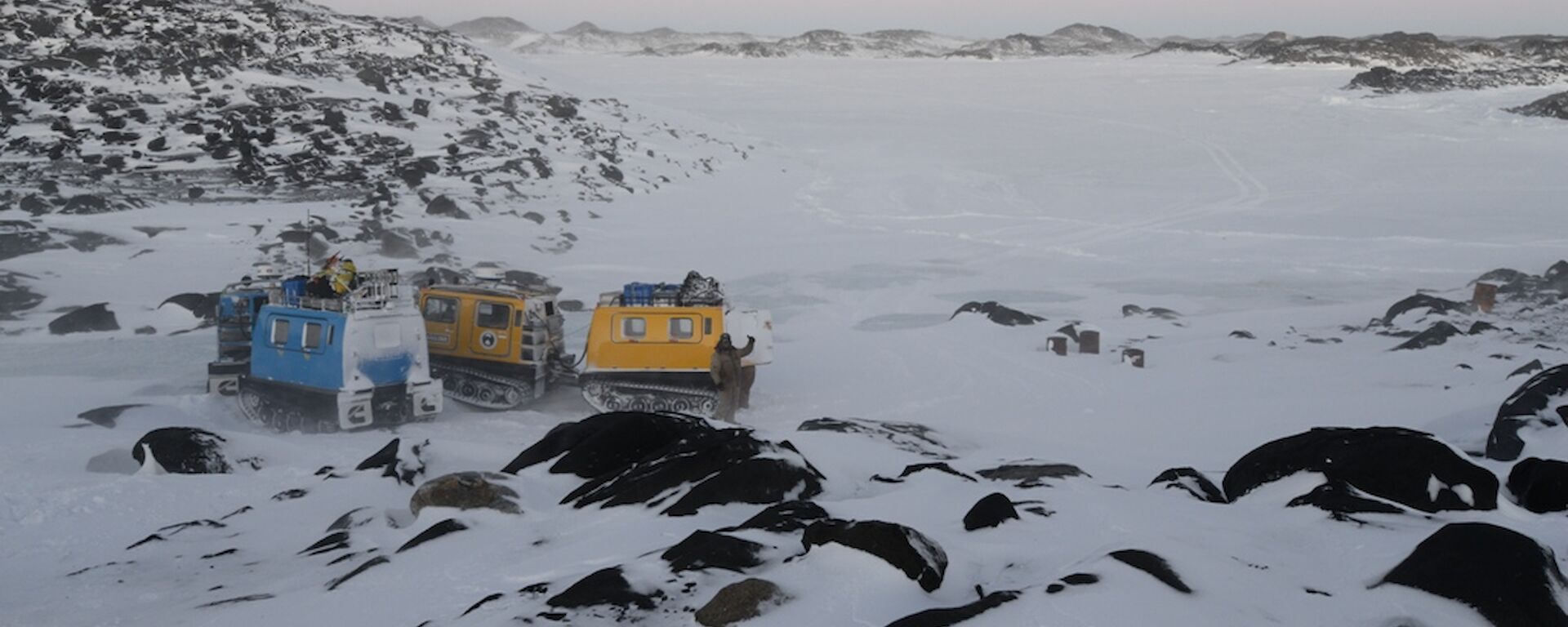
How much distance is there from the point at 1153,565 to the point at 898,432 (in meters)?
6.75

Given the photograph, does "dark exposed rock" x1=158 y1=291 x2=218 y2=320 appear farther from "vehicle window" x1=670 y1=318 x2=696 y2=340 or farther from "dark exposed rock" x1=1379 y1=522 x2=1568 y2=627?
"dark exposed rock" x1=1379 y1=522 x2=1568 y2=627

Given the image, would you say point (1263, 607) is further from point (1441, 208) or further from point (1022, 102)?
point (1022, 102)

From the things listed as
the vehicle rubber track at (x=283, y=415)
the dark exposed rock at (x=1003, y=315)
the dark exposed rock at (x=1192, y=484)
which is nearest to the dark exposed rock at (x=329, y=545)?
the dark exposed rock at (x=1192, y=484)

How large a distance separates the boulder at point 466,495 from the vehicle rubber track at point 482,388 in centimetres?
774

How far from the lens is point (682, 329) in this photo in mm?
16391

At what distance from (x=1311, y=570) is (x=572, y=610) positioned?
3.83 meters

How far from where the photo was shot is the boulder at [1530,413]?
1019 cm

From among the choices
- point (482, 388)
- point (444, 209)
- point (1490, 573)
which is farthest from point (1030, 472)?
point (444, 209)

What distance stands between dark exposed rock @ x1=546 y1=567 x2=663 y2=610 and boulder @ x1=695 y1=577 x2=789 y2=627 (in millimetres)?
355

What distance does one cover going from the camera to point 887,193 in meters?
41.5

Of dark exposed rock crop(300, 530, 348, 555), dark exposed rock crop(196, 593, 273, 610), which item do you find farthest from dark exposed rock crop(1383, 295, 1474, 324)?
dark exposed rock crop(196, 593, 273, 610)

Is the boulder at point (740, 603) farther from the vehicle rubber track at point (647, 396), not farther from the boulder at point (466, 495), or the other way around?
the vehicle rubber track at point (647, 396)

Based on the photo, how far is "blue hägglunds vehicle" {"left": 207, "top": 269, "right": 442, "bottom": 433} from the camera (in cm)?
1502

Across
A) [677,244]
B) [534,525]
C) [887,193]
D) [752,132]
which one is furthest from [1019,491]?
[752,132]
